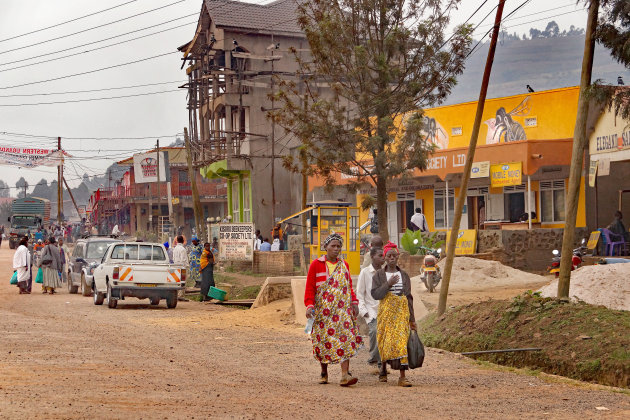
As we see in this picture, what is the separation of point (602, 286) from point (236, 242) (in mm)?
19131

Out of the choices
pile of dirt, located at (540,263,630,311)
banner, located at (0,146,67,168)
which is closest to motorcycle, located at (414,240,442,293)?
pile of dirt, located at (540,263,630,311)

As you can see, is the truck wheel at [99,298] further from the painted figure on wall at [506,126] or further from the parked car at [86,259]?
the painted figure on wall at [506,126]

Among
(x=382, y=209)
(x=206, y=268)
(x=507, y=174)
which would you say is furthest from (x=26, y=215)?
(x=382, y=209)

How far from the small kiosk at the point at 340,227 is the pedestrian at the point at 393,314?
659 inches

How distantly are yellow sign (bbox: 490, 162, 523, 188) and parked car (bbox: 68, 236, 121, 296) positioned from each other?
1202cm

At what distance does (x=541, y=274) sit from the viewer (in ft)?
88.9

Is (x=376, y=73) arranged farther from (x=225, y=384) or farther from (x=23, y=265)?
(x=225, y=384)

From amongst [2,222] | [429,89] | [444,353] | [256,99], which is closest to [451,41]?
[429,89]

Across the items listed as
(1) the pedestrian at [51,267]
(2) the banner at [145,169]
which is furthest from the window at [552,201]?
(2) the banner at [145,169]

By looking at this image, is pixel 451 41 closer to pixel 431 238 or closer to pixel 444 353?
pixel 431 238

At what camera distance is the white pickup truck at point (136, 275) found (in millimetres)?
22328

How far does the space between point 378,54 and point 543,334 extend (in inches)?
473

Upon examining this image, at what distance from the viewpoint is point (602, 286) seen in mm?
17328

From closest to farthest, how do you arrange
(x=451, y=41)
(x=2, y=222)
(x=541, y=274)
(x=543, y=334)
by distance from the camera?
(x=543, y=334) < (x=451, y=41) < (x=541, y=274) < (x=2, y=222)
